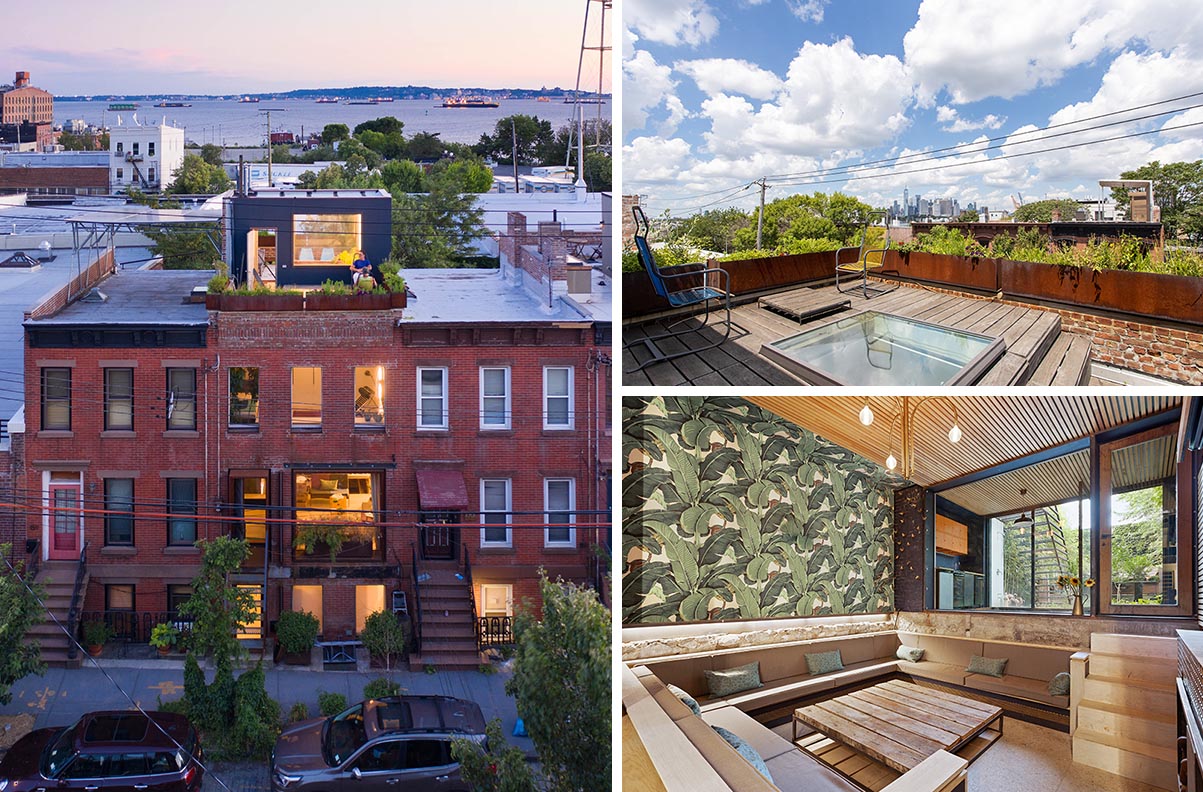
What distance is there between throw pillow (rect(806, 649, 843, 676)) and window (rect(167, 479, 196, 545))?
2.45m

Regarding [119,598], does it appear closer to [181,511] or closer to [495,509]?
[181,511]

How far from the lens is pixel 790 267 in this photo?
100 inches

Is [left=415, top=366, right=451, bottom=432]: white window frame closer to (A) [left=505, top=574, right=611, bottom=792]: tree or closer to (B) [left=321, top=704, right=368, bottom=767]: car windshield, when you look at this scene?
(A) [left=505, top=574, right=611, bottom=792]: tree

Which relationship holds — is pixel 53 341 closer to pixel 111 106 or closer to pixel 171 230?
pixel 171 230

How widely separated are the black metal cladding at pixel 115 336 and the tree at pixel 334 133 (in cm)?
97

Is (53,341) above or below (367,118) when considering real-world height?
below

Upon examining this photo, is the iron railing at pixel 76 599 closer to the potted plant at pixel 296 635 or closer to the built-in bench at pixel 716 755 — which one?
the potted plant at pixel 296 635

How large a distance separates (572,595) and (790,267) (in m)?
1.62

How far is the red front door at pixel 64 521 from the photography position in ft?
12.3

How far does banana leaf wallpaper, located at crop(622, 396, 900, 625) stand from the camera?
8.91 feet

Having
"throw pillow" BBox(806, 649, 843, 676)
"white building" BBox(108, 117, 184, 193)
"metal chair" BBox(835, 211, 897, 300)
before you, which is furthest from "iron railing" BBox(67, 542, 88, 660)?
"metal chair" BBox(835, 211, 897, 300)

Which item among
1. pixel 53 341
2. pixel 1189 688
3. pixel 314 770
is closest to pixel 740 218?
pixel 1189 688

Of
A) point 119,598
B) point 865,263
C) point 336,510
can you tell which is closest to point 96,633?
point 119,598

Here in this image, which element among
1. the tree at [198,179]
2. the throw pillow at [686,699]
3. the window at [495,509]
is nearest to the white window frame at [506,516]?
the window at [495,509]
